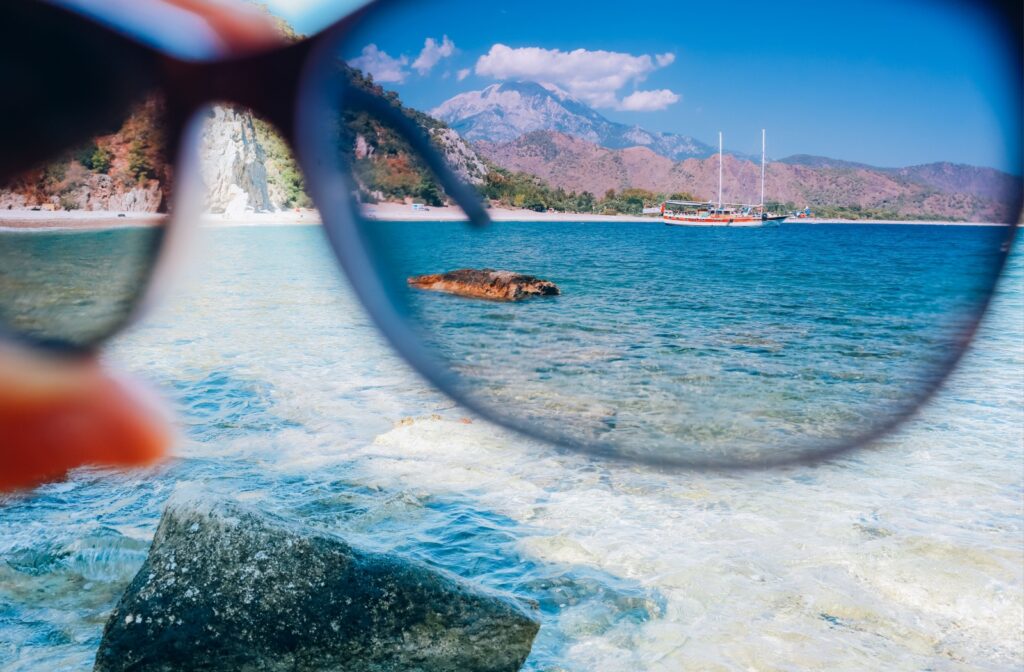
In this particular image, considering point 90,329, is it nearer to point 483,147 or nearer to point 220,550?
point 220,550

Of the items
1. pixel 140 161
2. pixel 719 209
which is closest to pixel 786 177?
pixel 140 161

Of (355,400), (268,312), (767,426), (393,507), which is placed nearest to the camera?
(393,507)

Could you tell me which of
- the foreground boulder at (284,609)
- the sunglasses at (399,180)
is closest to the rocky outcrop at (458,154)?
the sunglasses at (399,180)

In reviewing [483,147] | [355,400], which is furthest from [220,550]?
[355,400]

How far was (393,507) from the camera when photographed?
1.64m

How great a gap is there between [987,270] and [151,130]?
1.44 meters

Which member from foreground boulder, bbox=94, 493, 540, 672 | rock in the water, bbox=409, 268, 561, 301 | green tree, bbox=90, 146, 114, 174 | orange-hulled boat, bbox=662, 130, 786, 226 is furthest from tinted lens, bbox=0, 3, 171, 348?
orange-hulled boat, bbox=662, 130, 786, 226

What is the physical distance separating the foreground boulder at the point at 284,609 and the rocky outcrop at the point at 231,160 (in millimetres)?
571

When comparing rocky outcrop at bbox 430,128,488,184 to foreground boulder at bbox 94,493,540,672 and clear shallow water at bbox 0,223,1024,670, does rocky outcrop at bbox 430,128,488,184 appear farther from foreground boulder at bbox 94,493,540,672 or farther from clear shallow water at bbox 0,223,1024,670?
foreground boulder at bbox 94,493,540,672

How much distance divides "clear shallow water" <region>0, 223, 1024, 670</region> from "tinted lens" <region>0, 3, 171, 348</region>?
0.19 metres

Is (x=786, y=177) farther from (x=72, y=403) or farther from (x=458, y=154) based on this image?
(x=72, y=403)

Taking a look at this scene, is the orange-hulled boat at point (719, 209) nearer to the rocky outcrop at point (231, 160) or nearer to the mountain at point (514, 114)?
the mountain at point (514, 114)

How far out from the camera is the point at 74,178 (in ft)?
3.45

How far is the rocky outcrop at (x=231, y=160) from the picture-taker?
4.12 ft
